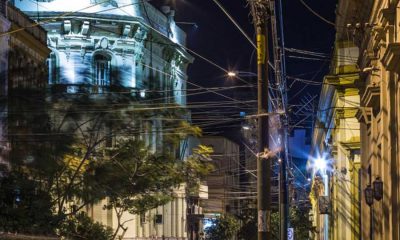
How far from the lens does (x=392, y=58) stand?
15.8 metres

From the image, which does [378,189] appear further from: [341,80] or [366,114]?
[341,80]

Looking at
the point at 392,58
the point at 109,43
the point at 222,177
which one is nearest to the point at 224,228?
the point at 222,177

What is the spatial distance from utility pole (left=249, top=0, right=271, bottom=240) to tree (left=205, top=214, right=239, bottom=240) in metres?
48.2

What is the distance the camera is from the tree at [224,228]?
6381 centimetres

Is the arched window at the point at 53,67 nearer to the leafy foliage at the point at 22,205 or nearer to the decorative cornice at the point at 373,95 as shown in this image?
the leafy foliage at the point at 22,205

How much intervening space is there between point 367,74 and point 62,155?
9.45 metres

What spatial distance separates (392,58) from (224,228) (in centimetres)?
4950

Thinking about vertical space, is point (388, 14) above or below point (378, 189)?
above

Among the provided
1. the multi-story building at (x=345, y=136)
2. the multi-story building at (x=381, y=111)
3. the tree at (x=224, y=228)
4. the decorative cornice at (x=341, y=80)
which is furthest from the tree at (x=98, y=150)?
the tree at (x=224, y=228)

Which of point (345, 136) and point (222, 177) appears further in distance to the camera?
point (222, 177)

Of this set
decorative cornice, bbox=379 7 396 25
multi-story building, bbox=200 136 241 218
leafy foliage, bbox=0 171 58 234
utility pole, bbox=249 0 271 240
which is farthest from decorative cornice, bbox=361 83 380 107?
multi-story building, bbox=200 136 241 218

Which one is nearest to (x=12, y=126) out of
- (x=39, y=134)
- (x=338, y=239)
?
(x=39, y=134)

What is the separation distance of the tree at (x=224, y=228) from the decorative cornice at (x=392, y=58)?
4800 centimetres

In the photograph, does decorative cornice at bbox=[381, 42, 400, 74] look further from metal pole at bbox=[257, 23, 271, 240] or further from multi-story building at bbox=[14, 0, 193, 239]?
multi-story building at bbox=[14, 0, 193, 239]
